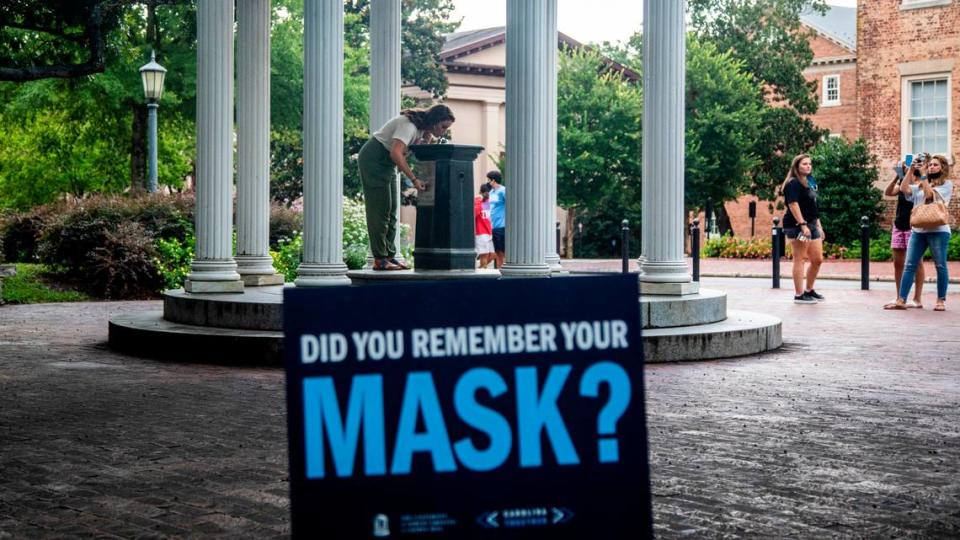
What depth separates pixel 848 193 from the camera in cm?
3850

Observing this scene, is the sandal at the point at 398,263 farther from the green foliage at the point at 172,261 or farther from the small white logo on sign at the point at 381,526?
the small white logo on sign at the point at 381,526

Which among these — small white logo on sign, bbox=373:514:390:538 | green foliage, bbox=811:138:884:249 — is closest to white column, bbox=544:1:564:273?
small white logo on sign, bbox=373:514:390:538

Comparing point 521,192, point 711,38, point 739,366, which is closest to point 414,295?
point 739,366

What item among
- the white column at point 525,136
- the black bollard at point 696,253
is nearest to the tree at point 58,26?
the white column at point 525,136

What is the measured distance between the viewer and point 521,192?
12.6 metres

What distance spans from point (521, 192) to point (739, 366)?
2.98 m

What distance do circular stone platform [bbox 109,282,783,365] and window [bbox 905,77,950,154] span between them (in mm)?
26840

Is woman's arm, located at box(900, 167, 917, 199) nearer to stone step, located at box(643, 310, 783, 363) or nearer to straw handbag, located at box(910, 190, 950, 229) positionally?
straw handbag, located at box(910, 190, 950, 229)

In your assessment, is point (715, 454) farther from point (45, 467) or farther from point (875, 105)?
point (875, 105)

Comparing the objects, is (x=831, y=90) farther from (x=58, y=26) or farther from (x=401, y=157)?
(x=401, y=157)

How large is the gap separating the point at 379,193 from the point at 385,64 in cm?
251

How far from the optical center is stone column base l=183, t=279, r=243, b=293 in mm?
13930

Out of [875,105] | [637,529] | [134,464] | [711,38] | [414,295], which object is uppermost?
[711,38]

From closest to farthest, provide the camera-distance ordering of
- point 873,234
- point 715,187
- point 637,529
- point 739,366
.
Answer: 1. point 637,529
2. point 739,366
3. point 873,234
4. point 715,187
